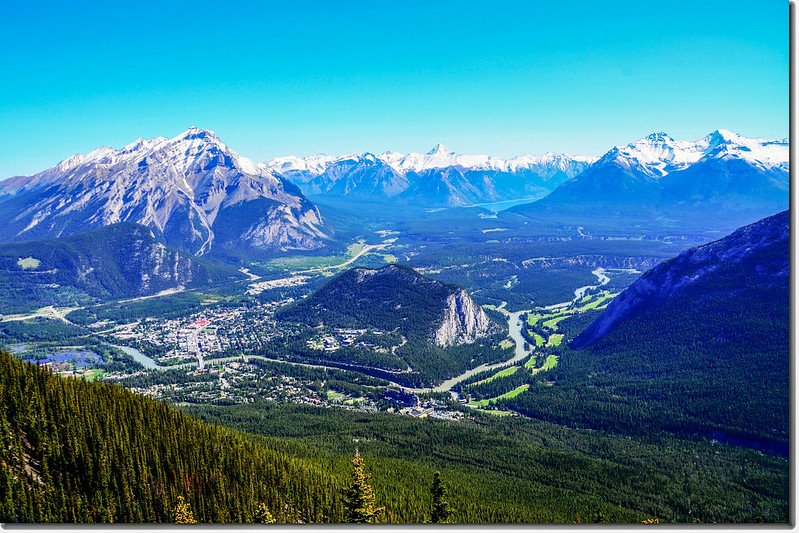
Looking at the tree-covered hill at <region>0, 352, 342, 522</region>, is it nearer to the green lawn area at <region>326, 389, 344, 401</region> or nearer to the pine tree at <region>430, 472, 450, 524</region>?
the pine tree at <region>430, 472, 450, 524</region>

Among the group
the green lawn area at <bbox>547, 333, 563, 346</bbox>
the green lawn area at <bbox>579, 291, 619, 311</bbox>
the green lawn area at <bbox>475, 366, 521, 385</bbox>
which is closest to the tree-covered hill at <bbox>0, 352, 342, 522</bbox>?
the green lawn area at <bbox>475, 366, 521, 385</bbox>

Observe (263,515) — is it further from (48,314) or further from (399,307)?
(48,314)

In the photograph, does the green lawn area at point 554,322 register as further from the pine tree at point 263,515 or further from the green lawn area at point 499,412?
the pine tree at point 263,515

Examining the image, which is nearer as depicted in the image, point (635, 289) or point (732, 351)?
point (732, 351)

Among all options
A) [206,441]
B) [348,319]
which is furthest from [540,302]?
[206,441]

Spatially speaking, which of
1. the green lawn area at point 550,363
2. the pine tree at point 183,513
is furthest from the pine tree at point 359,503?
the green lawn area at point 550,363

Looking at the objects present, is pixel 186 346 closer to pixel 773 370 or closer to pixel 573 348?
pixel 573 348
